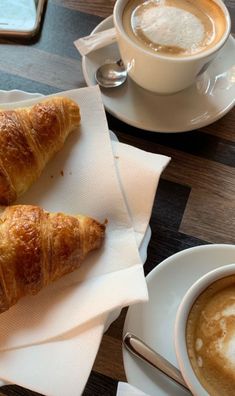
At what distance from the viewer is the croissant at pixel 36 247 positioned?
32.5 inches

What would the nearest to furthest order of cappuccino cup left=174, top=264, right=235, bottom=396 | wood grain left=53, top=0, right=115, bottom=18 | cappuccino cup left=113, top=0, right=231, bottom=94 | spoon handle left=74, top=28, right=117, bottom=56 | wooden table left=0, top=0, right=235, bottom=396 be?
cappuccino cup left=174, top=264, right=235, bottom=396
wooden table left=0, top=0, right=235, bottom=396
cappuccino cup left=113, top=0, right=231, bottom=94
spoon handle left=74, top=28, right=117, bottom=56
wood grain left=53, top=0, right=115, bottom=18

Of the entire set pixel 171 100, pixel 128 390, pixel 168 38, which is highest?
pixel 168 38

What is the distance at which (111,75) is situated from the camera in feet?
3.72

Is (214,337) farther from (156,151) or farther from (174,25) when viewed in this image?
(174,25)

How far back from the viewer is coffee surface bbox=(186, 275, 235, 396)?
0.76 metres

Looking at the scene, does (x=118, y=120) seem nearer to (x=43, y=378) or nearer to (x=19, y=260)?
(x=19, y=260)

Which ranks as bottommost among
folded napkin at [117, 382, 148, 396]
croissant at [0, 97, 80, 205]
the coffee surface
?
folded napkin at [117, 382, 148, 396]

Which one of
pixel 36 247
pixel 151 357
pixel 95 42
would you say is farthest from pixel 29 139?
pixel 151 357

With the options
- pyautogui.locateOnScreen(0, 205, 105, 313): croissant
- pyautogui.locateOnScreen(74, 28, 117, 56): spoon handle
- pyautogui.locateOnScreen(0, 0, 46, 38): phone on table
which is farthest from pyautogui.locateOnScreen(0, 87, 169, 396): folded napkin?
pyautogui.locateOnScreen(0, 0, 46, 38): phone on table

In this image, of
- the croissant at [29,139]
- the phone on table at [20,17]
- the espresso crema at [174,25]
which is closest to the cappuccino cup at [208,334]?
the croissant at [29,139]

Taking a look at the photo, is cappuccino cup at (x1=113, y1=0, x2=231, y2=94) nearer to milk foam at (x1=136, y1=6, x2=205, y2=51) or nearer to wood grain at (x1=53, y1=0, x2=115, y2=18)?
milk foam at (x1=136, y1=6, x2=205, y2=51)

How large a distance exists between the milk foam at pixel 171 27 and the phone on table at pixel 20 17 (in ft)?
0.88

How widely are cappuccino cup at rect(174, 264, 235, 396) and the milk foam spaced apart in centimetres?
49

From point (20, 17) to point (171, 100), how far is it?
41 centimetres
